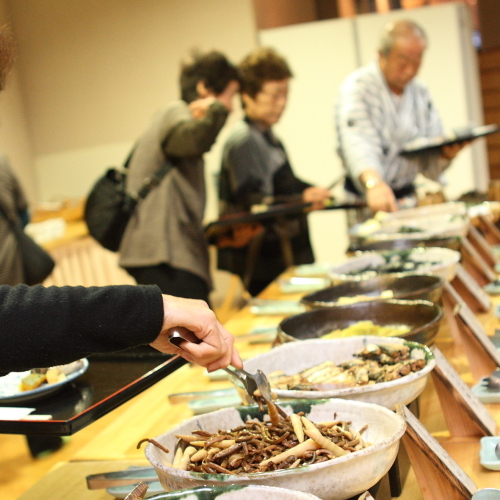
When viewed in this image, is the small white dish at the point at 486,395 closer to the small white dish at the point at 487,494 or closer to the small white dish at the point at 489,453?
the small white dish at the point at 489,453

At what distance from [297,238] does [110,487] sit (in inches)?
101

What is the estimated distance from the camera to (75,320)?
0.79 m

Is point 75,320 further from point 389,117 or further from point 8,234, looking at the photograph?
point 389,117

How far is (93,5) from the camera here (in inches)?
225

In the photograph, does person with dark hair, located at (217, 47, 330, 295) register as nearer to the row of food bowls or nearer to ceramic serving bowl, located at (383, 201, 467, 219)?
ceramic serving bowl, located at (383, 201, 467, 219)

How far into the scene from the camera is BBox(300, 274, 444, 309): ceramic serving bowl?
155cm

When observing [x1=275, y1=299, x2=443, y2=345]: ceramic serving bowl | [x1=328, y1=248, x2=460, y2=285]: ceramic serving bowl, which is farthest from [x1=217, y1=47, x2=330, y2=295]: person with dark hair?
[x1=275, y1=299, x2=443, y2=345]: ceramic serving bowl

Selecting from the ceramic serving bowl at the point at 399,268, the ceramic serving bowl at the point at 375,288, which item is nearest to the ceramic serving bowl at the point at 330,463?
the ceramic serving bowl at the point at 375,288

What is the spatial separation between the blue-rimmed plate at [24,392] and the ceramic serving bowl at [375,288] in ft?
1.79

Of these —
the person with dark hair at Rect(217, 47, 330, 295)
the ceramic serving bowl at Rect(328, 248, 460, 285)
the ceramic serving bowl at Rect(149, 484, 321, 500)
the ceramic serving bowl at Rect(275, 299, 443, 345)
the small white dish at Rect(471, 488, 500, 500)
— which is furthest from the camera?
the person with dark hair at Rect(217, 47, 330, 295)

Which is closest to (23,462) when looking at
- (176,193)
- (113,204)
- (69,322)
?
(113,204)

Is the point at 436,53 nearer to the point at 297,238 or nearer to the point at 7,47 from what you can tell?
the point at 297,238

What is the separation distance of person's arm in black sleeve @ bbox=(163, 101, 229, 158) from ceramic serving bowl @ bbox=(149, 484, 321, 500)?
1.93 m

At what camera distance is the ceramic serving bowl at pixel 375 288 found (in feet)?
5.09
